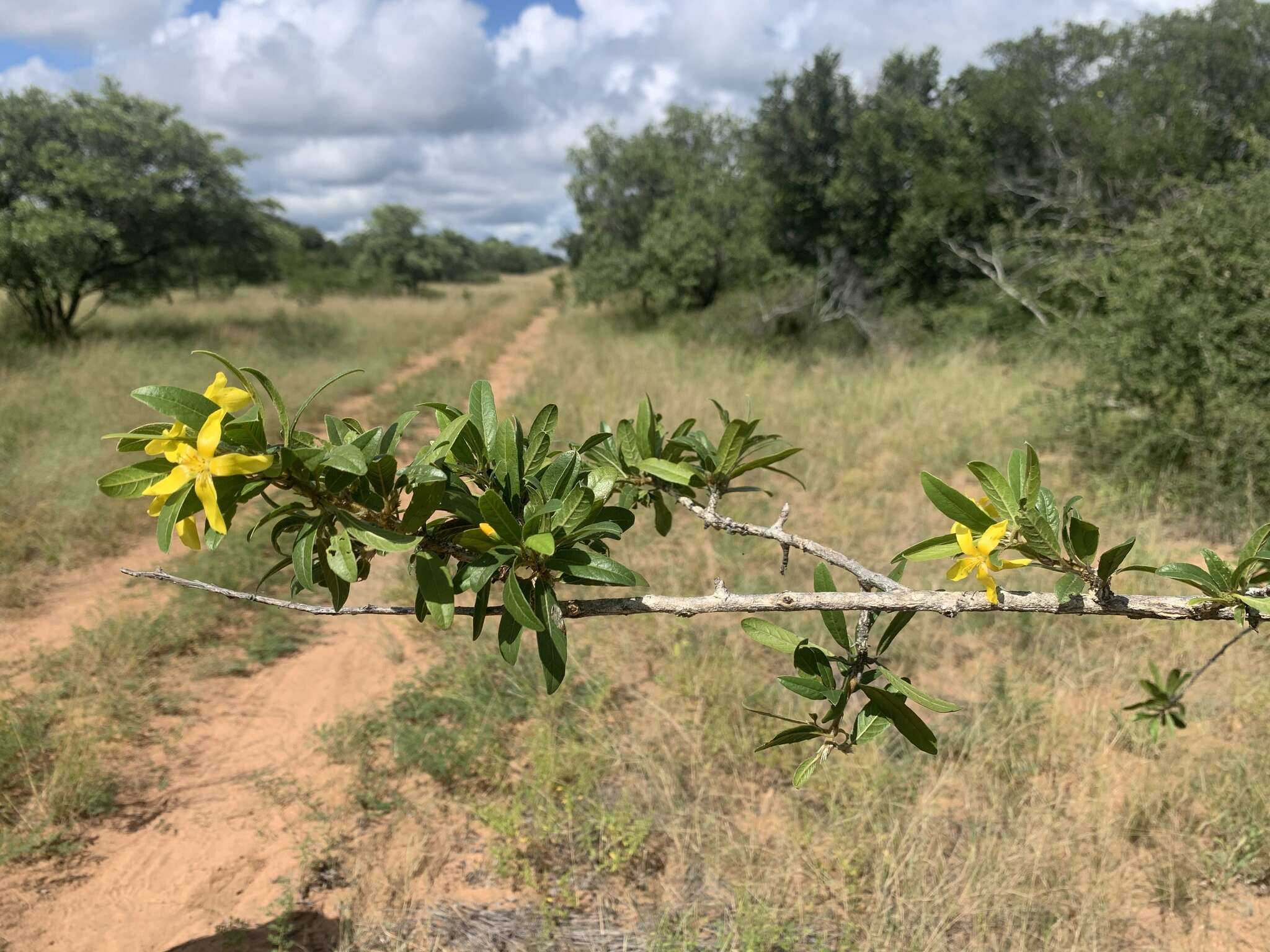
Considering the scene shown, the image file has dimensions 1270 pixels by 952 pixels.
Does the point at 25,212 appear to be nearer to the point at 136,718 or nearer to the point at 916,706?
the point at 136,718

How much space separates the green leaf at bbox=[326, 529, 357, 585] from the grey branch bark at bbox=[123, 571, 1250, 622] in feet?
0.12

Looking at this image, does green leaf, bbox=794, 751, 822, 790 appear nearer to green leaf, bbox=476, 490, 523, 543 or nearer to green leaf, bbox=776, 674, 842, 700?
green leaf, bbox=776, 674, 842, 700

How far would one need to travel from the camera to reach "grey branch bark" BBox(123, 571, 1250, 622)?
726 mm

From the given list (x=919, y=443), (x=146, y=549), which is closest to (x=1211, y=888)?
(x=919, y=443)

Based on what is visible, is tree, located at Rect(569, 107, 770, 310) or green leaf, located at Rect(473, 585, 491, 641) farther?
tree, located at Rect(569, 107, 770, 310)

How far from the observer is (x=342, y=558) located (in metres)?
0.73

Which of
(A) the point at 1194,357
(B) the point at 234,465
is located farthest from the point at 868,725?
(A) the point at 1194,357

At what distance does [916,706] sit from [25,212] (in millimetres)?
11535

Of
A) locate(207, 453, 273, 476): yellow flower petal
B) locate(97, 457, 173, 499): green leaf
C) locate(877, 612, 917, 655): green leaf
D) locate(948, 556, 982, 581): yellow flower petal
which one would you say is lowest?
locate(877, 612, 917, 655): green leaf

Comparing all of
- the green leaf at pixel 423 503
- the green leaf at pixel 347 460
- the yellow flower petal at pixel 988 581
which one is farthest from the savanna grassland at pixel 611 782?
the green leaf at pixel 347 460

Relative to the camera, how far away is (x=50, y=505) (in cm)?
473

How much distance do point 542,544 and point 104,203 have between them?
12.4m

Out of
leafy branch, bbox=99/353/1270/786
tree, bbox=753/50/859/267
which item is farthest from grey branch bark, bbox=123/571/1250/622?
tree, bbox=753/50/859/267

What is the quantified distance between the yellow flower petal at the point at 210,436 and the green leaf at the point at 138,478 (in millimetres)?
86
